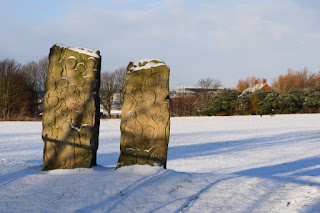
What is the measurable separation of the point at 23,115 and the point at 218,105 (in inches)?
950

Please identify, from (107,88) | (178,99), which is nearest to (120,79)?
(107,88)

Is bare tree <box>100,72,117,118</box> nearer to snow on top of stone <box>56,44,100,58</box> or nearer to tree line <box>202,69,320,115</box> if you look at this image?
tree line <box>202,69,320,115</box>

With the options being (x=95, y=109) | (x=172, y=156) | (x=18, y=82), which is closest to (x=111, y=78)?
(x=18, y=82)

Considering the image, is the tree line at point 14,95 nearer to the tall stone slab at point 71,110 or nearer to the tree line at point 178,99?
the tree line at point 178,99

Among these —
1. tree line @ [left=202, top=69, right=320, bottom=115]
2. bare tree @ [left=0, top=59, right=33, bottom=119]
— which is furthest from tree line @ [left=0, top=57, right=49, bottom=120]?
tree line @ [left=202, top=69, right=320, bottom=115]

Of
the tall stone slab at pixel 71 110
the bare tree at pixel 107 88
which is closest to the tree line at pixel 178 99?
the bare tree at pixel 107 88

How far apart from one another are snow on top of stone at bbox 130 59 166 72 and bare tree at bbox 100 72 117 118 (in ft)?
129

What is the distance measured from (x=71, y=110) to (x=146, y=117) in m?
1.59

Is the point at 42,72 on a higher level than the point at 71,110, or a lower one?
higher

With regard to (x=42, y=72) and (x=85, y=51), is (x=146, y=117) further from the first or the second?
(x=42, y=72)

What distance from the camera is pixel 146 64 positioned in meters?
7.27

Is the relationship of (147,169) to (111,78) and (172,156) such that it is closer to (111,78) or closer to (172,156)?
(172,156)

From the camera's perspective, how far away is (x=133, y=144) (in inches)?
281

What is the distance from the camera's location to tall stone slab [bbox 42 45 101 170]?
7047mm
